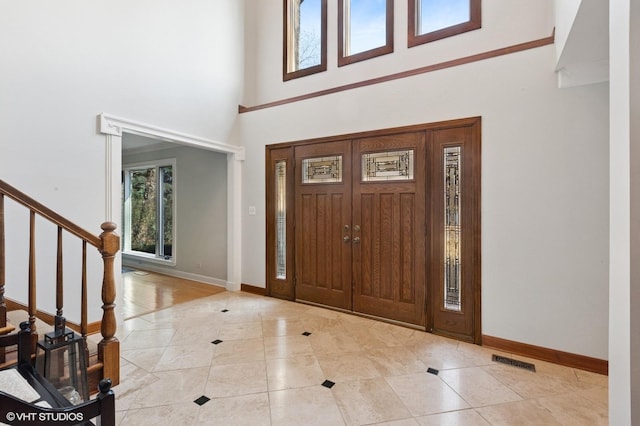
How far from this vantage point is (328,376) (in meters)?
2.49

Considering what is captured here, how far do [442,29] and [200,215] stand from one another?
4609 millimetres

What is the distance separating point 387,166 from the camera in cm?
367

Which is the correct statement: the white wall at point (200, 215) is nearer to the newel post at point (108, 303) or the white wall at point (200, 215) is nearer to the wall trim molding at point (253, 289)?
the wall trim molding at point (253, 289)

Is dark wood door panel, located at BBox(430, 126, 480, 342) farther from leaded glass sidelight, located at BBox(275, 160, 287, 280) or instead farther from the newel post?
the newel post

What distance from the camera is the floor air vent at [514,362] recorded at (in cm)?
266

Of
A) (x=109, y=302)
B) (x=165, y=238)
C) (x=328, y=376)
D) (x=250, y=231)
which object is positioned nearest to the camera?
(x=109, y=302)

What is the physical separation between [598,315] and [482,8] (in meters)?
3.17

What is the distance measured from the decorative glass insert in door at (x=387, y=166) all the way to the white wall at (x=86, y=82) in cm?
236

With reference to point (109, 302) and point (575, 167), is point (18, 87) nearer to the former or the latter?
point (109, 302)

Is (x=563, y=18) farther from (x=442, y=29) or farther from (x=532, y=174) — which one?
(x=442, y=29)

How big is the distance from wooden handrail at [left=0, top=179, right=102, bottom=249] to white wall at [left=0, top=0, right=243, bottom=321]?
115 cm

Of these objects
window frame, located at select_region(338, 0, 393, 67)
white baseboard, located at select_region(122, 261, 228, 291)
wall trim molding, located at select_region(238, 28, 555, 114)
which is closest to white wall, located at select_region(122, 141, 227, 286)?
white baseboard, located at select_region(122, 261, 228, 291)

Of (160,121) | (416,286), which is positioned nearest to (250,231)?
(160,121)

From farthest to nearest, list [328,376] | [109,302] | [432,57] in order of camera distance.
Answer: [432,57] < [328,376] < [109,302]
